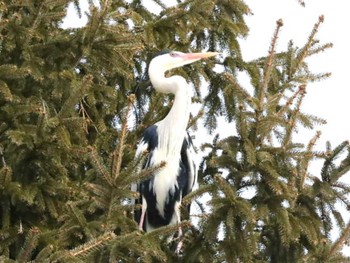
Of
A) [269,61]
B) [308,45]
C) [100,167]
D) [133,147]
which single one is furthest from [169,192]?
[100,167]

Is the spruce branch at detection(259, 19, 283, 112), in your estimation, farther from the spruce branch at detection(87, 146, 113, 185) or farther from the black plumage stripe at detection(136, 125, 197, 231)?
the black plumage stripe at detection(136, 125, 197, 231)

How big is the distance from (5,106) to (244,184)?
1782mm

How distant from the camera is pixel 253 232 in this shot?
14.3 feet

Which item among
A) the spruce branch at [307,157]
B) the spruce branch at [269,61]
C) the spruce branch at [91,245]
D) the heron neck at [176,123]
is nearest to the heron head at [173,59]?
the heron neck at [176,123]

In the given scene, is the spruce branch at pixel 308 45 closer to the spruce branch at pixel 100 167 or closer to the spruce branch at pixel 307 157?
the spruce branch at pixel 307 157

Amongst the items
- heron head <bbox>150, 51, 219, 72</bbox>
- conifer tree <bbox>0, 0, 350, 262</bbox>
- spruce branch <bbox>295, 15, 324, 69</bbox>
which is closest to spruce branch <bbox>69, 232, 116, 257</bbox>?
conifer tree <bbox>0, 0, 350, 262</bbox>

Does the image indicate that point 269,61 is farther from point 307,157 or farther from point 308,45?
point 308,45

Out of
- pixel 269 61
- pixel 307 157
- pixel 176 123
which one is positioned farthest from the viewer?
pixel 176 123

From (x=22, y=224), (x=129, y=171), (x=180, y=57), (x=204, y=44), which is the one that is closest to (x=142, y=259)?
(x=129, y=171)

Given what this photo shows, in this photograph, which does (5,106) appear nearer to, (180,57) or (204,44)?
→ (180,57)

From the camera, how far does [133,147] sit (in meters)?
6.63

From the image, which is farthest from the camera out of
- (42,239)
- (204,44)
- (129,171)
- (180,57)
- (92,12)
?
(204,44)

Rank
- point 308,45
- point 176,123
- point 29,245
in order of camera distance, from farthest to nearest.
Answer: point 176,123 → point 308,45 → point 29,245

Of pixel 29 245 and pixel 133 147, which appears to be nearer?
pixel 29 245
